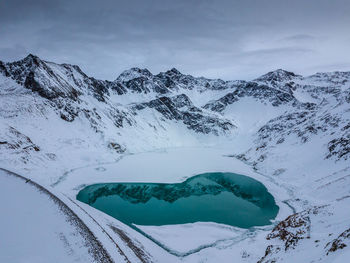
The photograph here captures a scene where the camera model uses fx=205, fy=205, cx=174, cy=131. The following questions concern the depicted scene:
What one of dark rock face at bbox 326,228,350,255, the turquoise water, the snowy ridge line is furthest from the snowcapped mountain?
the snowy ridge line

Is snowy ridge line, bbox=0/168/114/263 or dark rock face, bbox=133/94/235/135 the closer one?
snowy ridge line, bbox=0/168/114/263

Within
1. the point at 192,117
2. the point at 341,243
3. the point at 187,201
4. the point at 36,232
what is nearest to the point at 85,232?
the point at 36,232

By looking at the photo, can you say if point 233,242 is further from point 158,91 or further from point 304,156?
point 158,91

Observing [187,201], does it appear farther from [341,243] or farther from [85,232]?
[341,243]

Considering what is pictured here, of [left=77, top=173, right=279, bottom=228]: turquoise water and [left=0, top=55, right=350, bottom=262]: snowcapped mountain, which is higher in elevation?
[left=0, top=55, right=350, bottom=262]: snowcapped mountain

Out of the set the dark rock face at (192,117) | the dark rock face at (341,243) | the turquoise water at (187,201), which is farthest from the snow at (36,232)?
the dark rock face at (192,117)

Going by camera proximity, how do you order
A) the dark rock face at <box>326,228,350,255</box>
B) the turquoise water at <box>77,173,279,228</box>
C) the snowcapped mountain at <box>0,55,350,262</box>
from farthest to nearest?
the snowcapped mountain at <box>0,55,350,262</box>
the turquoise water at <box>77,173,279,228</box>
the dark rock face at <box>326,228,350,255</box>

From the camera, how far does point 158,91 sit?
194 meters

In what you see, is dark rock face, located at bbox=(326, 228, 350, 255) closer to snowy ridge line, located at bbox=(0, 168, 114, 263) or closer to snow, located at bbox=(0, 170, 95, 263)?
snowy ridge line, located at bbox=(0, 168, 114, 263)

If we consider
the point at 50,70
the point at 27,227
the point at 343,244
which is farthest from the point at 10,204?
the point at 50,70

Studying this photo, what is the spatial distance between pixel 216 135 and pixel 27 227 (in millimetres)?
129182

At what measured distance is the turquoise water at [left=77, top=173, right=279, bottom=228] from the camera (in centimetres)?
3372

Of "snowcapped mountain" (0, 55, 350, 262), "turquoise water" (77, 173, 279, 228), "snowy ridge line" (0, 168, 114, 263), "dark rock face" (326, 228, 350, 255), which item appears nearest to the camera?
"dark rock face" (326, 228, 350, 255)

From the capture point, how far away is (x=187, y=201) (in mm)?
41750
